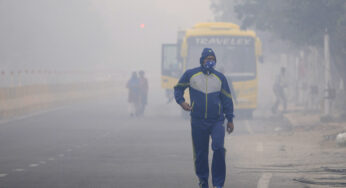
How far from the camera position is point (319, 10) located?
25.1m

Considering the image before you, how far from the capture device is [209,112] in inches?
359

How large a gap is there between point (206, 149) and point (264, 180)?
5.53ft

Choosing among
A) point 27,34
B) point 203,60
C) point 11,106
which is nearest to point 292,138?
point 203,60

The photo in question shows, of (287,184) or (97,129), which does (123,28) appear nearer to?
(97,129)

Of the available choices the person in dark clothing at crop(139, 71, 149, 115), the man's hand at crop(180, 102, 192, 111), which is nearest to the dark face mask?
the man's hand at crop(180, 102, 192, 111)

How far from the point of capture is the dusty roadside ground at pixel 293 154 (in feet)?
34.8

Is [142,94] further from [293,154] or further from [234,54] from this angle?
[293,154]

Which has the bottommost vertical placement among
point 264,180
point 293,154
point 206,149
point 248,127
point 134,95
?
point 248,127

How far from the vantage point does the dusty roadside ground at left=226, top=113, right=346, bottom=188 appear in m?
10.6

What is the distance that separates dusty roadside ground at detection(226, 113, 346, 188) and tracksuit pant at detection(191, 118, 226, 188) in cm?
122

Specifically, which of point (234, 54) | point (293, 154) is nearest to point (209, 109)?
point (293, 154)

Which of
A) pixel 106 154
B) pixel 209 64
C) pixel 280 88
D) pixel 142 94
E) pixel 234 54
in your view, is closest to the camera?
pixel 209 64

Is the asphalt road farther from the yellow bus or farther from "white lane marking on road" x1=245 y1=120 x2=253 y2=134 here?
the yellow bus

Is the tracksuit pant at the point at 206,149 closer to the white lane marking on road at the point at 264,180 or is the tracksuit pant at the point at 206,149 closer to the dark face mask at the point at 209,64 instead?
the dark face mask at the point at 209,64
